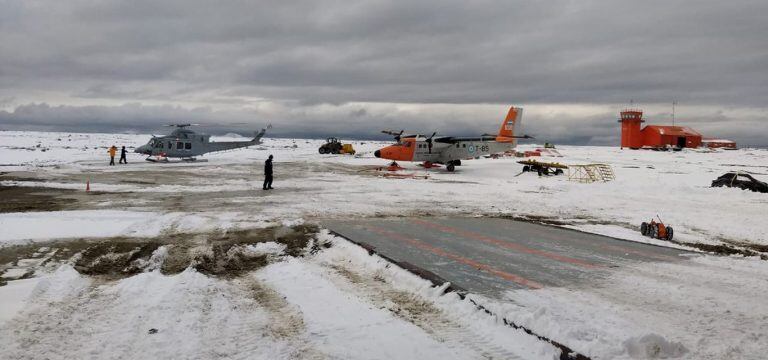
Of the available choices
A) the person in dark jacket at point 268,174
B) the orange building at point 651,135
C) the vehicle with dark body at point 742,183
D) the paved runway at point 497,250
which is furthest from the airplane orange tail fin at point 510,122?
the orange building at point 651,135

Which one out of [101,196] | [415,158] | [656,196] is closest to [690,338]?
[656,196]

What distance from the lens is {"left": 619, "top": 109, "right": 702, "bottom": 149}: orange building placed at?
237ft

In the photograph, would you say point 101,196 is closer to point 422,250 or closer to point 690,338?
point 422,250

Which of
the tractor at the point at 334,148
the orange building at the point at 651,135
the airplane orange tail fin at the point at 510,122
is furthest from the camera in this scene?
the orange building at the point at 651,135

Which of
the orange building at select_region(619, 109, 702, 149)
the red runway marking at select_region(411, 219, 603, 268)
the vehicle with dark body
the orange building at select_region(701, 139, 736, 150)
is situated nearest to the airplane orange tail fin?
the vehicle with dark body

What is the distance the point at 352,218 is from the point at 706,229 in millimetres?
9919

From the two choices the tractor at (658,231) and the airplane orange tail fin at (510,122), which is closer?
the tractor at (658,231)

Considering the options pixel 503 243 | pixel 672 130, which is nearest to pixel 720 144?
pixel 672 130

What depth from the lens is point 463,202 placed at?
17766mm

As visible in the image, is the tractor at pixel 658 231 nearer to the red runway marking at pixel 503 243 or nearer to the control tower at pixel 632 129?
the red runway marking at pixel 503 243

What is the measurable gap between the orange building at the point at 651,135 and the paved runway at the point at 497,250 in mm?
71927

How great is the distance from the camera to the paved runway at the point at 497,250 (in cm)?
736

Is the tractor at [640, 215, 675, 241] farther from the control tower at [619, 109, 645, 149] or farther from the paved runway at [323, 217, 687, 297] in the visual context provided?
the control tower at [619, 109, 645, 149]

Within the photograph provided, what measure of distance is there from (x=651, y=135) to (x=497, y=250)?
253ft
